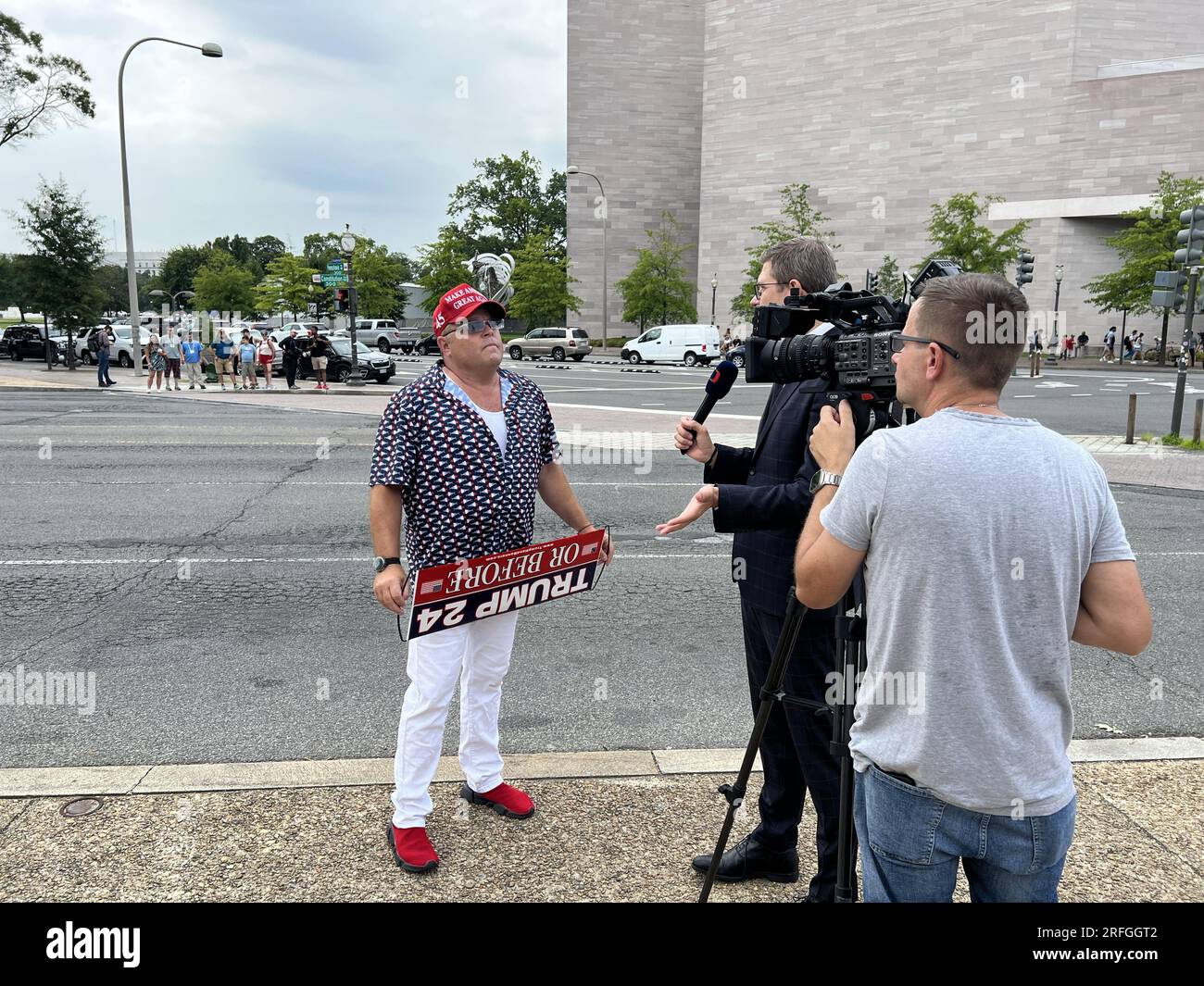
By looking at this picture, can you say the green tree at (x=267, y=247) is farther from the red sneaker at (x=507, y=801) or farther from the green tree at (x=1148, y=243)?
the red sneaker at (x=507, y=801)

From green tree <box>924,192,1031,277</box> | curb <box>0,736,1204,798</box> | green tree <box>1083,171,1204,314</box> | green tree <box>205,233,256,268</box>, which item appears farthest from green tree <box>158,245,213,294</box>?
curb <box>0,736,1204,798</box>

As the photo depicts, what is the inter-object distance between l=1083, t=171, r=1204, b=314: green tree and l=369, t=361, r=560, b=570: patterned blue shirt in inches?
1810

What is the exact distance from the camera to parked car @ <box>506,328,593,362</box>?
48.6 m

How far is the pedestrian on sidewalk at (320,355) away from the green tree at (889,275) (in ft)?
107

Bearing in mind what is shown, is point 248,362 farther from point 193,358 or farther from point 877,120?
point 877,120

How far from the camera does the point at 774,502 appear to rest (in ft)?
9.18

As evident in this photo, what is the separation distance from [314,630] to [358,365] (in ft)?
80.1

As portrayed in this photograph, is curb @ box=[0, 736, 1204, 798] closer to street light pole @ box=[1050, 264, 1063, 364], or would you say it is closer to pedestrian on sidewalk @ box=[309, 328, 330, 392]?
pedestrian on sidewalk @ box=[309, 328, 330, 392]

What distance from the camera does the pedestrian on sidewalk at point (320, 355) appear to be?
26.7m

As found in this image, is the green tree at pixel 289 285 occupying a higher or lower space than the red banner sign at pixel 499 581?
higher

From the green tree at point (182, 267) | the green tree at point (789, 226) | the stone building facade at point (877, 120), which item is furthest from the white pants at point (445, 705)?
the green tree at point (182, 267)

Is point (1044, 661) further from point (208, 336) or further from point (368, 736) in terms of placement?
point (208, 336)

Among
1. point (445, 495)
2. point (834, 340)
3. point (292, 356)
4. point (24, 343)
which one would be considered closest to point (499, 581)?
point (445, 495)
